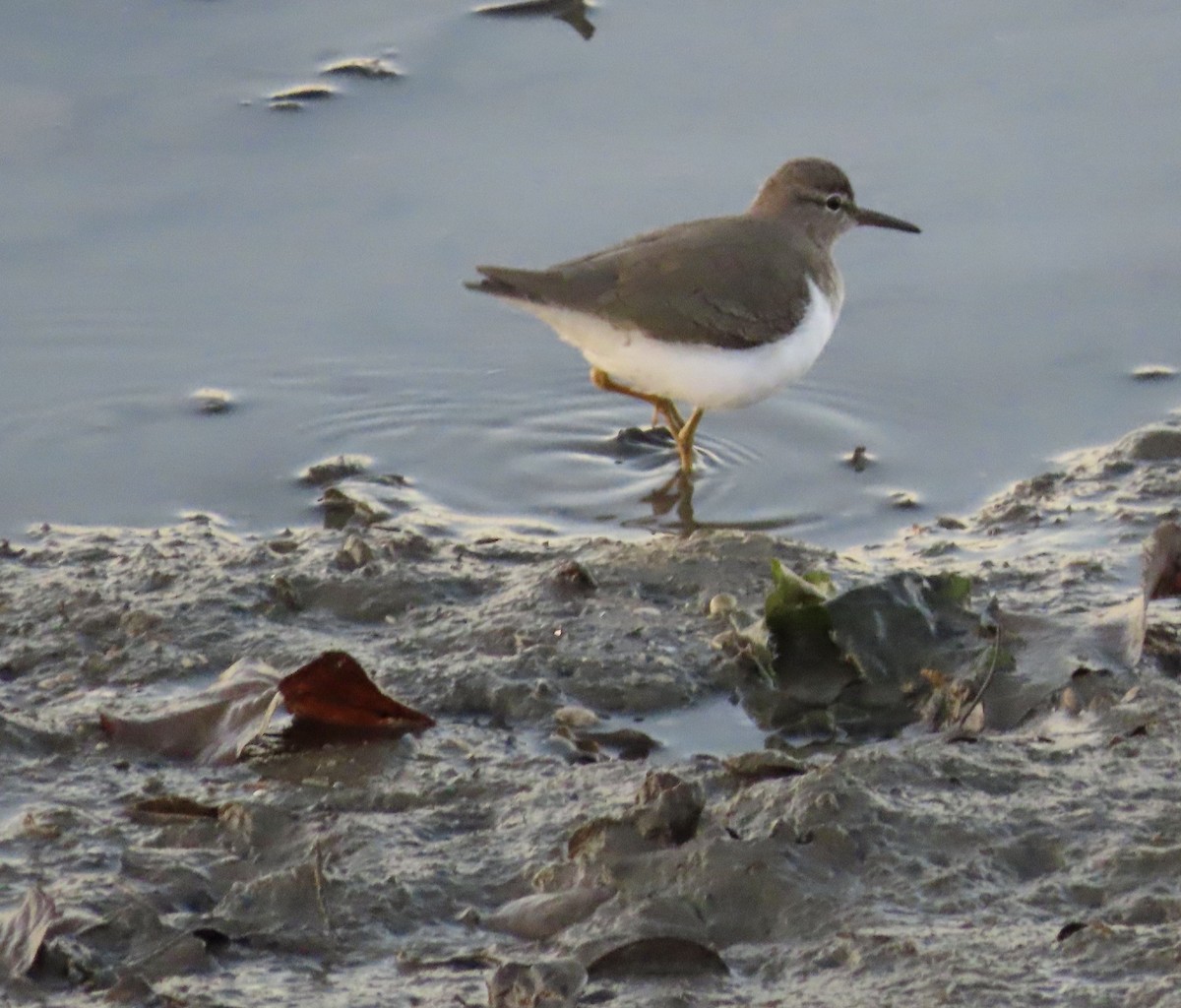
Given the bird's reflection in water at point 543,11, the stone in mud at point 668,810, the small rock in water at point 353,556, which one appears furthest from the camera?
the bird's reflection in water at point 543,11

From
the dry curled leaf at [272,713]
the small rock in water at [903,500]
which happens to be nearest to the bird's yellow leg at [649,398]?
the small rock in water at [903,500]

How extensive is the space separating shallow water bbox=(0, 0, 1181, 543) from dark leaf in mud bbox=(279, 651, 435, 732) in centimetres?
153

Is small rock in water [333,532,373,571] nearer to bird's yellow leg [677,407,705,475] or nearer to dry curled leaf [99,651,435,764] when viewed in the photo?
dry curled leaf [99,651,435,764]

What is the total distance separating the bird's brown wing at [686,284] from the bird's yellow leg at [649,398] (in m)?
0.38

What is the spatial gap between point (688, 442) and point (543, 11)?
295 cm

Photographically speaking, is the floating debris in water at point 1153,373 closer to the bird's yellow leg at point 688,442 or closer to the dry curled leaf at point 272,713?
the bird's yellow leg at point 688,442

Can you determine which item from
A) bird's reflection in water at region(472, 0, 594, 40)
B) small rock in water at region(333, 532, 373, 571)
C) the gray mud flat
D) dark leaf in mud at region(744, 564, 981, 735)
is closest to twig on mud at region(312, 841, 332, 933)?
the gray mud flat

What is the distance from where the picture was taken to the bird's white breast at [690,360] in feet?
17.6

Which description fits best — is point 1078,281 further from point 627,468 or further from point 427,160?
point 427,160

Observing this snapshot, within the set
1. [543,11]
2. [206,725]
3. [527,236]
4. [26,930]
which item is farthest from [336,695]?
[543,11]

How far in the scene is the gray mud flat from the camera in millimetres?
2805

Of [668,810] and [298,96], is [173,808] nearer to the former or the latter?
[668,810]

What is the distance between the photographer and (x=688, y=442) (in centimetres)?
554

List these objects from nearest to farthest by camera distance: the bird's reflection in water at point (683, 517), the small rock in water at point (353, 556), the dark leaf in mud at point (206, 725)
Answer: the dark leaf in mud at point (206, 725), the small rock in water at point (353, 556), the bird's reflection in water at point (683, 517)
